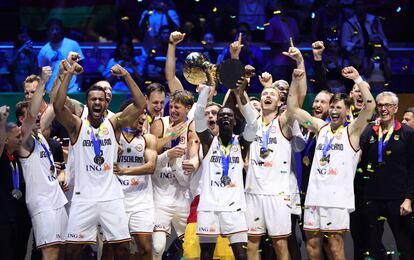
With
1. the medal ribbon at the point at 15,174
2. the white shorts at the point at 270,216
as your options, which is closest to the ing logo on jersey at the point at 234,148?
the white shorts at the point at 270,216

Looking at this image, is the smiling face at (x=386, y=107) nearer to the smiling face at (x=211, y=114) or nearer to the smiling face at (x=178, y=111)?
the smiling face at (x=211, y=114)

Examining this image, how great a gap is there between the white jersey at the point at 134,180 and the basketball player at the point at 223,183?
2.38 feet

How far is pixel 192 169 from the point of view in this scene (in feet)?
39.5

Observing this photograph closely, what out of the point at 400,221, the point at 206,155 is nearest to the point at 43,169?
the point at 206,155

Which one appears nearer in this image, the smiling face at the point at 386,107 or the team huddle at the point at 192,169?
the team huddle at the point at 192,169

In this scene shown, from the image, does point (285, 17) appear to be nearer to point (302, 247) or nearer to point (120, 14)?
point (120, 14)

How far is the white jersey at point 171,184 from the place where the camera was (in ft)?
41.1

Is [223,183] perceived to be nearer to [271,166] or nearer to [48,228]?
[271,166]

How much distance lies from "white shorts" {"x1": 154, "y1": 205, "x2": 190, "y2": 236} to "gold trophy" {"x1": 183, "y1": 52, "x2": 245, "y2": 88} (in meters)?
1.51

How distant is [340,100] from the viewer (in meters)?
12.4

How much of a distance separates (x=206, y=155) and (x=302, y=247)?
2957mm

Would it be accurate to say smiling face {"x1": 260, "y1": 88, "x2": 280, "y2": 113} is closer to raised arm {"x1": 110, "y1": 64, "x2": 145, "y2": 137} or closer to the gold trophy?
the gold trophy

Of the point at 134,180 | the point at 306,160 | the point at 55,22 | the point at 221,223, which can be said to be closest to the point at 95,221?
the point at 134,180

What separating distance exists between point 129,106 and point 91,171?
0.80m
